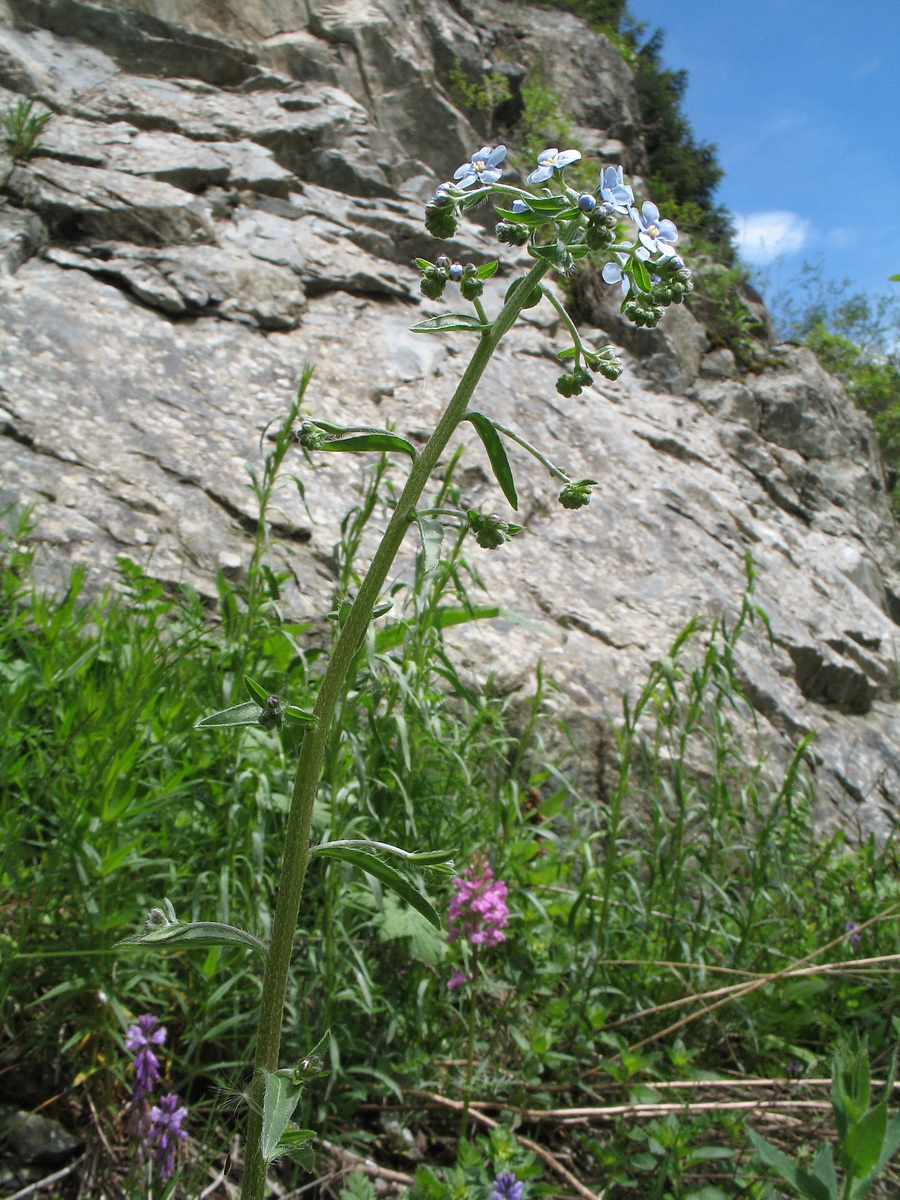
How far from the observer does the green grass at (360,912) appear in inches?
62.6

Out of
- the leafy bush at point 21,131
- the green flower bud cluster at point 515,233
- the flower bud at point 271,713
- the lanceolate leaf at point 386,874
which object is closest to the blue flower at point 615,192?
the green flower bud cluster at point 515,233

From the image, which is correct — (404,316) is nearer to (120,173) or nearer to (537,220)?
(120,173)

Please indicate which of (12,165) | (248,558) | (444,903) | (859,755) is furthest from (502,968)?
(12,165)

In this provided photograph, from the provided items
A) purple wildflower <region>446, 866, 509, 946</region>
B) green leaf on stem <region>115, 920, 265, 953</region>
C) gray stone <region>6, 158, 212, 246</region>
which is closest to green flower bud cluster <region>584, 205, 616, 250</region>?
green leaf on stem <region>115, 920, 265, 953</region>

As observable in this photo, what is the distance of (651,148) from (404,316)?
35.1ft

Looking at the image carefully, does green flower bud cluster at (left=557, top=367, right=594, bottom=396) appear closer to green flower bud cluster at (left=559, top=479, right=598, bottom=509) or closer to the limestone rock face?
green flower bud cluster at (left=559, top=479, right=598, bottom=509)

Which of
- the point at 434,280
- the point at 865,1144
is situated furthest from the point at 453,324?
the point at 865,1144

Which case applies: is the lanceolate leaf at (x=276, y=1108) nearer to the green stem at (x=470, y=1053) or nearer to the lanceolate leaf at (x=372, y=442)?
the lanceolate leaf at (x=372, y=442)

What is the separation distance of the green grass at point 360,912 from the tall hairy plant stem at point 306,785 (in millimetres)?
463

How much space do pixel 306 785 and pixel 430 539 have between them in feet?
1.07

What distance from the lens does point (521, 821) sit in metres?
2.35

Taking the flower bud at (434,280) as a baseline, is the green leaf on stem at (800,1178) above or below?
below

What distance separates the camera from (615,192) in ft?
3.23

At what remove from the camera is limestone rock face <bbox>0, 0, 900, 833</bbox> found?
3545mm
